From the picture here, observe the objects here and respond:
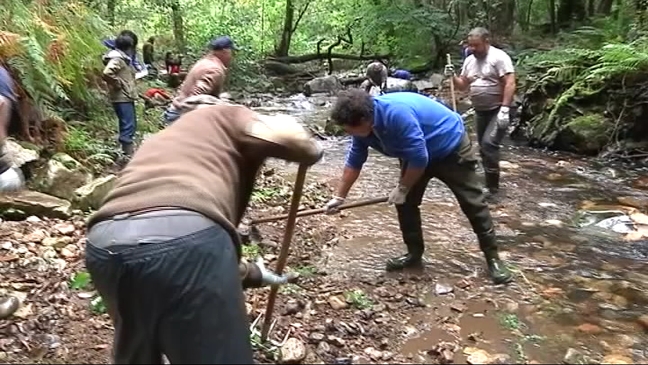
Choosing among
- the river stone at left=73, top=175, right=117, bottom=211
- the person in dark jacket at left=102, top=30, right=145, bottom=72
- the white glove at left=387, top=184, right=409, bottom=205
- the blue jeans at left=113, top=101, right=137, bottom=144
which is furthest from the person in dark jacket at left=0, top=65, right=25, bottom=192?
the person in dark jacket at left=102, top=30, right=145, bottom=72

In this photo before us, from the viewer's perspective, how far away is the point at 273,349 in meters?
3.95

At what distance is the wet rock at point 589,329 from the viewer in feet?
15.1

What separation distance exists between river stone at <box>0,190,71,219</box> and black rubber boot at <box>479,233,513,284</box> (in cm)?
362

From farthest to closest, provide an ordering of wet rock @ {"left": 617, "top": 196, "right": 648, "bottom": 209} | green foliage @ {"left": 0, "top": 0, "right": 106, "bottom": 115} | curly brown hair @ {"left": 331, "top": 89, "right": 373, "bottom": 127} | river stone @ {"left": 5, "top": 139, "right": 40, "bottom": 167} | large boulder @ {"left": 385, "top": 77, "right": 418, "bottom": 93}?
1. large boulder @ {"left": 385, "top": 77, "right": 418, "bottom": 93}
2. wet rock @ {"left": 617, "top": 196, "right": 648, "bottom": 209}
3. green foliage @ {"left": 0, "top": 0, "right": 106, "bottom": 115}
4. river stone @ {"left": 5, "top": 139, "right": 40, "bottom": 167}
5. curly brown hair @ {"left": 331, "top": 89, "right": 373, "bottom": 127}

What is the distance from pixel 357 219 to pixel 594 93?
5724 mm

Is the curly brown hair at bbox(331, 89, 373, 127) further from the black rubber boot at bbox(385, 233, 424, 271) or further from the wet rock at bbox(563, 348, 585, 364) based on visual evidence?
the wet rock at bbox(563, 348, 585, 364)

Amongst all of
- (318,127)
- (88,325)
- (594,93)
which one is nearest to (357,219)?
(88,325)

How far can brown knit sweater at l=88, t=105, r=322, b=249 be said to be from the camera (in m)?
2.42

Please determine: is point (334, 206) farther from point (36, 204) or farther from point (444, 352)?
point (36, 204)

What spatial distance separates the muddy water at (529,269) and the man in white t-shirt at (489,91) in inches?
22.1

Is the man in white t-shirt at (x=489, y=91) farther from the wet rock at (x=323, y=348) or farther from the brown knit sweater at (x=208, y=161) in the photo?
the brown knit sweater at (x=208, y=161)

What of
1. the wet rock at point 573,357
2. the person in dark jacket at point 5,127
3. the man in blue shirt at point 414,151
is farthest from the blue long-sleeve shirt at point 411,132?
the person in dark jacket at point 5,127

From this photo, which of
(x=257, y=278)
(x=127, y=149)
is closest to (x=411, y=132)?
(x=257, y=278)

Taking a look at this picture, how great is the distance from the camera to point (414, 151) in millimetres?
4785
